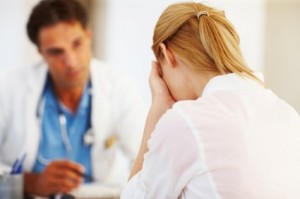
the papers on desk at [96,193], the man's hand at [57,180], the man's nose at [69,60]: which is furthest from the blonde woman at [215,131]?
the man's nose at [69,60]

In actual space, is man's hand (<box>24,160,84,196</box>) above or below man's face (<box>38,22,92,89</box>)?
below

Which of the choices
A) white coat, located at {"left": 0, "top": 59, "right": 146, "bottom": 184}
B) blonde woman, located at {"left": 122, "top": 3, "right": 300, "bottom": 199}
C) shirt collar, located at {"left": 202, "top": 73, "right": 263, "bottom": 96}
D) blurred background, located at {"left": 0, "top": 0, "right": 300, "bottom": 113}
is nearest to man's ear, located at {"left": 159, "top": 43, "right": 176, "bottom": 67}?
blonde woman, located at {"left": 122, "top": 3, "right": 300, "bottom": 199}

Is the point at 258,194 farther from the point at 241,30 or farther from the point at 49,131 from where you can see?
the point at 241,30

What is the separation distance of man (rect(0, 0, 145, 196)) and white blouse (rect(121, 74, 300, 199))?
Result: 115cm

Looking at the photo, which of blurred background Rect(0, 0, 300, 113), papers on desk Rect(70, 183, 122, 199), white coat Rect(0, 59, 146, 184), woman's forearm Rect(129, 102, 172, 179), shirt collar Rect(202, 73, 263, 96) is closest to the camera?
shirt collar Rect(202, 73, 263, 96)

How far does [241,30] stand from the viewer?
3865 millimetres

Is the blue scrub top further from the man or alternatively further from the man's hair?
the man's hair

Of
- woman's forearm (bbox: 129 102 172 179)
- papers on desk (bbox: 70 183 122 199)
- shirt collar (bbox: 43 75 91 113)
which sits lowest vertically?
papers on desk (bbox: 70 183 122 199)

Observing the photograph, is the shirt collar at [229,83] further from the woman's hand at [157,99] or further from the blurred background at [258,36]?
the blurred background at [258,36]

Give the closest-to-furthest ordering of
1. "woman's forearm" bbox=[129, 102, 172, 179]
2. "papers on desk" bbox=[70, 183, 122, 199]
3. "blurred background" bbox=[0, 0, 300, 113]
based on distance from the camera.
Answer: "woman's forearm" bbox=[129, 102, 172, 179] → "papers on desk" bbox=[70, 183, 122, 199] → "blurred background" bbox=[0, 0, 300, 113]

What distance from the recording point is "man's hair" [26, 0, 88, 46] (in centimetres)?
238

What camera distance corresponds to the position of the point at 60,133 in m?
2.38

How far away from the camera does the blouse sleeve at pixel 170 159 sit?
1184mm

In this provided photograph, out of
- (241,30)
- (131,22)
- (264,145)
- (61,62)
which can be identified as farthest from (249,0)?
(264,145)
